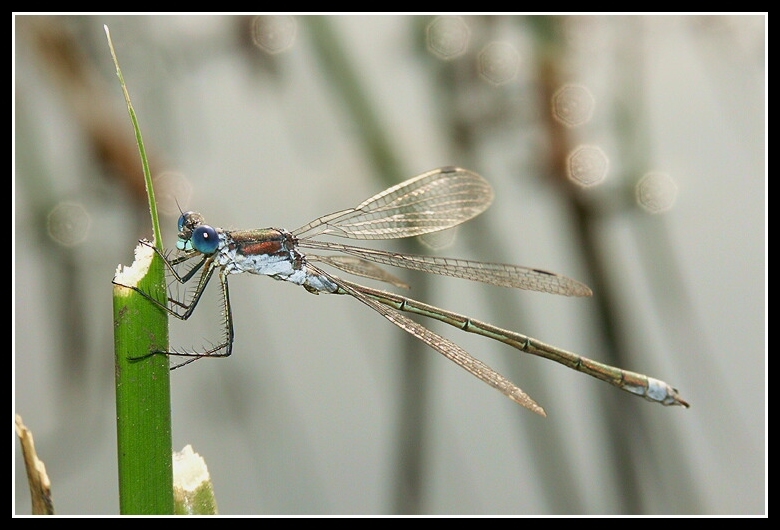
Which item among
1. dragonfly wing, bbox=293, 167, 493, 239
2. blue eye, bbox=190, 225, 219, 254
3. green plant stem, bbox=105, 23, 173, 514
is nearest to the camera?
green plant stem, bbox=105, 23, 173, 514

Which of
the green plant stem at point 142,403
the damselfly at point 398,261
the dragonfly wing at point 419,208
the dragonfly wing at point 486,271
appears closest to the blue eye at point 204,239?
the damselfly at point 398,261

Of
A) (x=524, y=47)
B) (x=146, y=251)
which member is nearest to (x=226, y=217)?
(x=524, y=47)

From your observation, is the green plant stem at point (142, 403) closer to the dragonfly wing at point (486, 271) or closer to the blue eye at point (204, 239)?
the blue eye at point (204, 239)

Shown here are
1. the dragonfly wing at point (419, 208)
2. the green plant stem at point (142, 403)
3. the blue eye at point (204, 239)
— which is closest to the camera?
the green plant stem at point (142, 403)

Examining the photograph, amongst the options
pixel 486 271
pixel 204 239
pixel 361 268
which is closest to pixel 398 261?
pixel 361 268

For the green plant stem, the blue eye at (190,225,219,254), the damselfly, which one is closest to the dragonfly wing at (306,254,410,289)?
the damselfly

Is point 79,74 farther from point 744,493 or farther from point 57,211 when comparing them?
point 744,493

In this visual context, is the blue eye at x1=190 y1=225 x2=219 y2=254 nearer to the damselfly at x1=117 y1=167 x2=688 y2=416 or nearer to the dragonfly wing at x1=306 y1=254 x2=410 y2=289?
the damselfly at x1=117 y1=167 x2=688 y2=416

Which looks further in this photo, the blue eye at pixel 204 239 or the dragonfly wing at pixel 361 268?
the dragonfly wing at pixel 361 268
